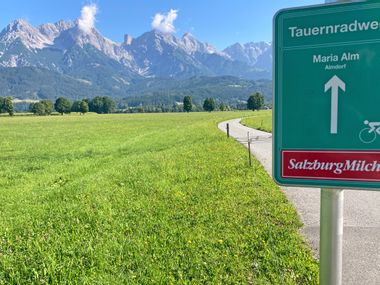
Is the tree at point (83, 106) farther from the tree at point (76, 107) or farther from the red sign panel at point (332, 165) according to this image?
the red sign panel at point (332, 165)

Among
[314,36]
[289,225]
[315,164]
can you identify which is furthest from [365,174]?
[289,225]

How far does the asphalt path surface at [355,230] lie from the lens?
14.6ft

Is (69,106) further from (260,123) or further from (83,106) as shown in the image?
(260,123)

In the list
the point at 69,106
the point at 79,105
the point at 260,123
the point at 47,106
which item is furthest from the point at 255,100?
the point at 260,123

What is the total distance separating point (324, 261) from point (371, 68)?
3.47ft

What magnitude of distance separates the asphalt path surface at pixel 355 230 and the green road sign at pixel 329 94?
3.06m

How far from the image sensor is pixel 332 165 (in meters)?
1.83

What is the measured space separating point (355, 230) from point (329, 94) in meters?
5.04

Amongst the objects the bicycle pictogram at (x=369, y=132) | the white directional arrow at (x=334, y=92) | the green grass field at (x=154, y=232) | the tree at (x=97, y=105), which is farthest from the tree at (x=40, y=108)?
the bicycle pictogram at (x=369, y=132)

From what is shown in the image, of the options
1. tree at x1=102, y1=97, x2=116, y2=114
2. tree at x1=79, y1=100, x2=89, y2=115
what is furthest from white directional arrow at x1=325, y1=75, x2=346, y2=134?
tree at x1=102, y1=97, x2=116, y2=114

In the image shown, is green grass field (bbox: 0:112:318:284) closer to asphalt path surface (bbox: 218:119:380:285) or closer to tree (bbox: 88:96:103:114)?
asphalt path surface (bbox: 218:119:380:285)

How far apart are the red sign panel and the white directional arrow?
0.15m

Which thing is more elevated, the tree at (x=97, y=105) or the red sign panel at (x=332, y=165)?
the tree at (x=97, y=105)

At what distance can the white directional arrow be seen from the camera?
1.76m
